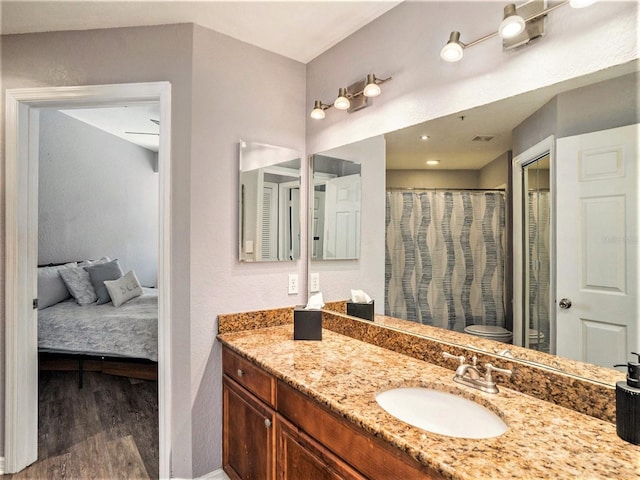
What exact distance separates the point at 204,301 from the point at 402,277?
1030 millimetres

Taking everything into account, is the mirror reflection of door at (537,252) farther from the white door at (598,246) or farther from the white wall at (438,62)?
the white wall at (438,62)

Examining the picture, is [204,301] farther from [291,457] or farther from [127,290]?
[127,290]

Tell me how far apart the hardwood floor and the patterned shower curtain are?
2197mm

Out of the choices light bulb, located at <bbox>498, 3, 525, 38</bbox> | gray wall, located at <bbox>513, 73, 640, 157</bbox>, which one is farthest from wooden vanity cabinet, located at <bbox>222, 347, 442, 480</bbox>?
light bulb, located at <bbox>498, 3, 525, 38</bbox>

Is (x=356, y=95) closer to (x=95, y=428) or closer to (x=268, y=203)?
(x=268, y=203)

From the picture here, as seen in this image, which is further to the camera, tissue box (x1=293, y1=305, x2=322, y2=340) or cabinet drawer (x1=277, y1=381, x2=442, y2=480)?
tissue box (x1=293, y1=305, x2=322, y2=340)

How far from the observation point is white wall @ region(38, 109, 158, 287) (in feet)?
12.4

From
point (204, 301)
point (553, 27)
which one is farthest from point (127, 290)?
point (553, 27)

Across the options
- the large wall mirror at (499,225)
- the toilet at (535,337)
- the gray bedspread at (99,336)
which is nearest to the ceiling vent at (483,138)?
the large wall mirror at (499,225)

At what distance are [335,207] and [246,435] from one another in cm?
125

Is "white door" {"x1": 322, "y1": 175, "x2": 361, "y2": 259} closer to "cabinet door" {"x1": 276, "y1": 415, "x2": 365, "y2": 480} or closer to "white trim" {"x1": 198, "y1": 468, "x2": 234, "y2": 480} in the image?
"cabinet door" {"x1": 276, "y1": 415, "x2": 365, "y2": 480}

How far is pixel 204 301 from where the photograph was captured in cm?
187

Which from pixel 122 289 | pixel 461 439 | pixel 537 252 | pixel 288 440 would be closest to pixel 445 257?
pixel 537 252

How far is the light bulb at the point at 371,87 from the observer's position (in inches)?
66.9
